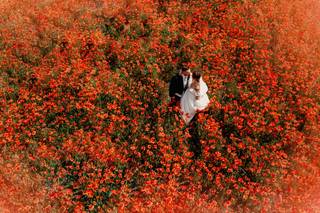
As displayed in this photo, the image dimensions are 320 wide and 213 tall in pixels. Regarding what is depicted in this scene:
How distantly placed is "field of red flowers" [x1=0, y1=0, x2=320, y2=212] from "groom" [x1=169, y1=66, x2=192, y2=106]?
52 cm

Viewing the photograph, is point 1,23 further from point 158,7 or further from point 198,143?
point 198,143

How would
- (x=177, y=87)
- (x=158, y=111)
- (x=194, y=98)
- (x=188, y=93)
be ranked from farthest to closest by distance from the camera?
(x=177, y=87) < (x=158, y=111) < (x=188, y=93) < (x=194, y=98)

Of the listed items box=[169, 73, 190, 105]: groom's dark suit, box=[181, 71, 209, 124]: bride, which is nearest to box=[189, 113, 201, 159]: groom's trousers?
box=[181, 71, 209, 124]: bride

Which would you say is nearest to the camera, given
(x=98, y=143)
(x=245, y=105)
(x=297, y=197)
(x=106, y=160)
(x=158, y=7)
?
(x=297, y=197)

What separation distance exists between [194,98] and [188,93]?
10.3 inches

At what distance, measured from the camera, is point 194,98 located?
745 centimetres

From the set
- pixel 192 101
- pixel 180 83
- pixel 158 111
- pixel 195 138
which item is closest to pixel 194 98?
pixel 192 101

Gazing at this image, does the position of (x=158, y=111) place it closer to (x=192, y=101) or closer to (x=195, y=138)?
(x=192, y=101)

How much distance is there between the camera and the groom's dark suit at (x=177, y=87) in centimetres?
789

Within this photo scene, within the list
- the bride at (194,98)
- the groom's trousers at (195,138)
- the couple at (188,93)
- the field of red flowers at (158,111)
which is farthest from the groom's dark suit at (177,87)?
the groom's trousers at (195,138)

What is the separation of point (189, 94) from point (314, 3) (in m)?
8.21

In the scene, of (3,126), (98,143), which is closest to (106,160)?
(98,143)

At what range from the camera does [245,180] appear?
722 centimetres

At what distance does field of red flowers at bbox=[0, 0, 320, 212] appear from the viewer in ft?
22.4
